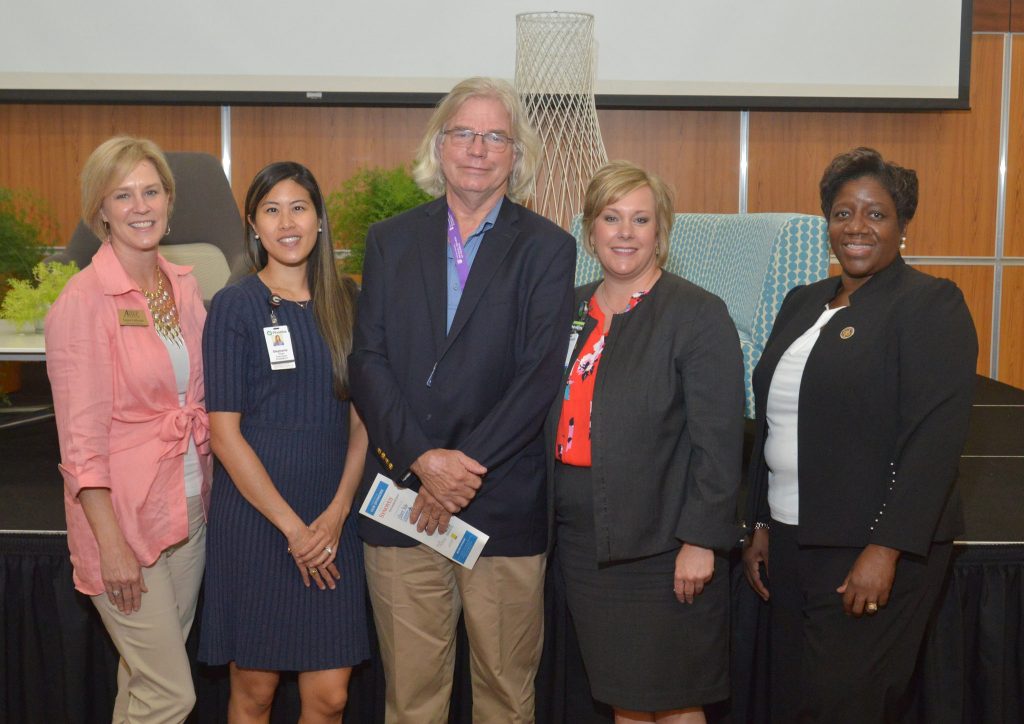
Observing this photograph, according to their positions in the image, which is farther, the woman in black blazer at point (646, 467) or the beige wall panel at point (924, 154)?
the beige wall panel at point (924, 154)

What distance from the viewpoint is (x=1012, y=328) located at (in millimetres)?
5945

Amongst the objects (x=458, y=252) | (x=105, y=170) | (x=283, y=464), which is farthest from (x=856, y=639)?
(x=105, y=170)

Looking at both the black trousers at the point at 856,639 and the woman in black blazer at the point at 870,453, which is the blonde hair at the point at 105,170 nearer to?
the woman in black blazer at the point at 870,453

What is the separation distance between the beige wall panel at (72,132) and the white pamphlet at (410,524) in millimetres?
3946

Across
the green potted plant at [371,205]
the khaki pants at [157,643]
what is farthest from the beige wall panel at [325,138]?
the khaki pants at [157,643]

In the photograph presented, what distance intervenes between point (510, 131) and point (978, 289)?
4.76 metres

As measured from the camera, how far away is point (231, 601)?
2.14 metres

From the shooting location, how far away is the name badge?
2.04 meters

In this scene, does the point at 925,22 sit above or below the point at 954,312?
above

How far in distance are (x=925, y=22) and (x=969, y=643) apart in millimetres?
4175

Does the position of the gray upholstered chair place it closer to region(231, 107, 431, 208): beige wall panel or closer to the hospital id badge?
region(231, 107, 431, 208): beige wall panel

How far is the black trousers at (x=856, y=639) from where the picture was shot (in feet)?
6.36

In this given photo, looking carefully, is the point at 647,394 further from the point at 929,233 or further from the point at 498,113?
the point at 929,233

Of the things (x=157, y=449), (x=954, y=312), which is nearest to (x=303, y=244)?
(x=157, y=449)
